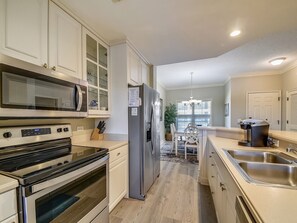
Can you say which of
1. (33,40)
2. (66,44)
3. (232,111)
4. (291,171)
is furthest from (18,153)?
(232,111)

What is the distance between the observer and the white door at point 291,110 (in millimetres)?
3996

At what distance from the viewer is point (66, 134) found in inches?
66.2

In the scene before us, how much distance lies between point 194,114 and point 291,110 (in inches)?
135

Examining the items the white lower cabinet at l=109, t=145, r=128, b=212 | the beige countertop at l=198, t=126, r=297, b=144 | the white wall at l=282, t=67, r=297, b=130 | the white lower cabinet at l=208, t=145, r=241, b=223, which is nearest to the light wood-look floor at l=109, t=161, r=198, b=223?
the white lower cabinet at l=109, t=145, r=128, b=212

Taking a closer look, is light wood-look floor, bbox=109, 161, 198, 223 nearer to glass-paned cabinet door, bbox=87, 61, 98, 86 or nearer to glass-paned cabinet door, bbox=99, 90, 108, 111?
glass-paned cabinet door, bbox=99, 90, 108, 111

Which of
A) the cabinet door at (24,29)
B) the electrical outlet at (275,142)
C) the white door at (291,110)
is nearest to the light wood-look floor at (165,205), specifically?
the electrical outlet at (275,142)

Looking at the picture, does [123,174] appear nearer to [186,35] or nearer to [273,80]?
[186,35]

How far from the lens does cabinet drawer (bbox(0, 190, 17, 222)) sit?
74 centimetres

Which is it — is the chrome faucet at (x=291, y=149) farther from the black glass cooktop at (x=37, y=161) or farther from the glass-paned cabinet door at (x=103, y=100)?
the glass-paned cabinet door at (x=103, y=100)

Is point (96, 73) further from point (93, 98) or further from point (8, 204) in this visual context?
point (8, 204)

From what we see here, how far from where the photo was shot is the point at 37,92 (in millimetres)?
1181

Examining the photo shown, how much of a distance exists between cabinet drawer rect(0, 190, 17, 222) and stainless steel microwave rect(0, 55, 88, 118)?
0.49 metres

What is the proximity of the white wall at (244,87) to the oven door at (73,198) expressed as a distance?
5.02 metres

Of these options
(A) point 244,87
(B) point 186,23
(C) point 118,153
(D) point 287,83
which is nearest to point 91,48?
(B) point 186,23
